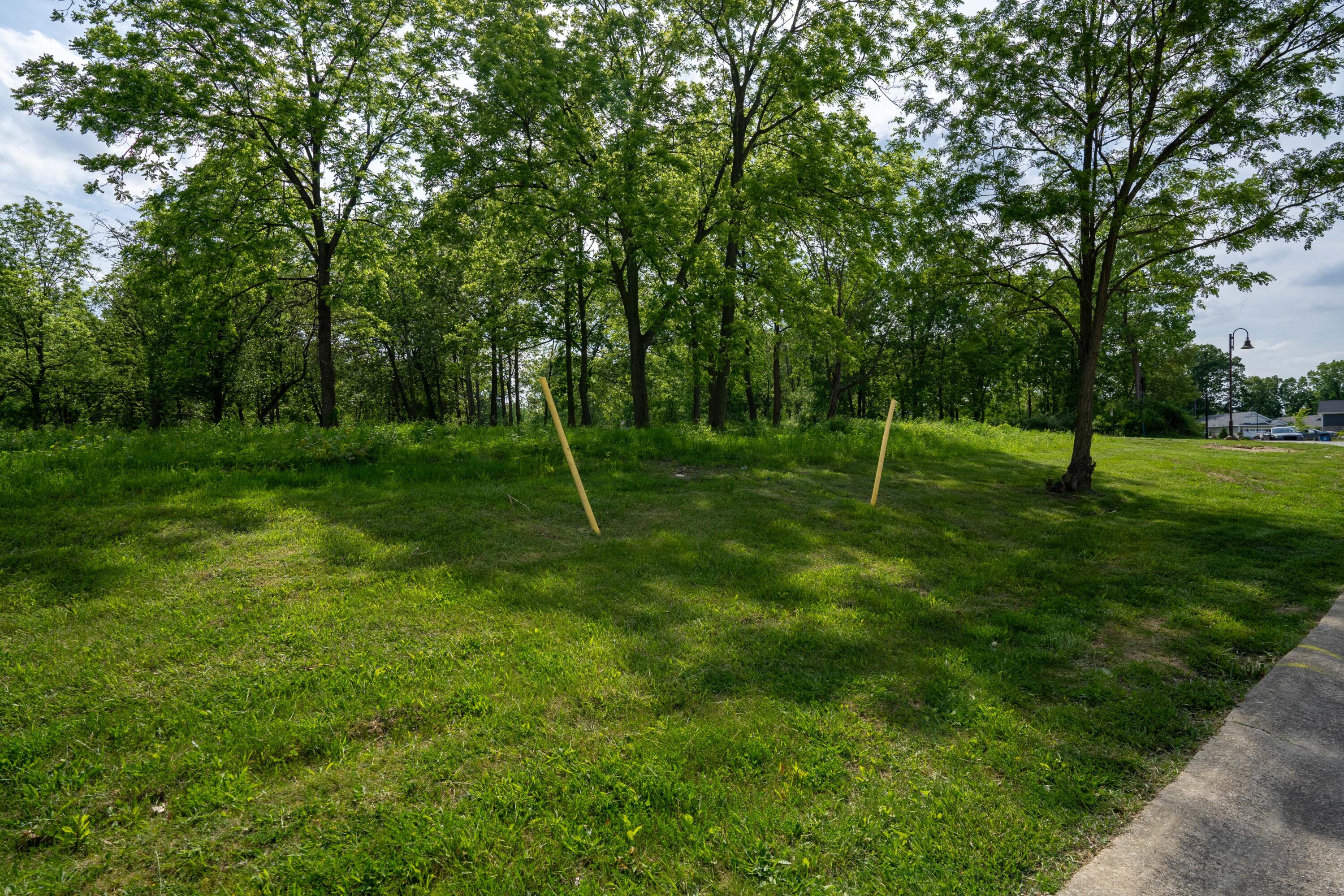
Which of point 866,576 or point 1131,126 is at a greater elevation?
point 1131,126

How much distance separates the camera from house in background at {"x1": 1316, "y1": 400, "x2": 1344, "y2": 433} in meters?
87.9

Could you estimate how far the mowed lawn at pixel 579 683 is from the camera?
2.66 m

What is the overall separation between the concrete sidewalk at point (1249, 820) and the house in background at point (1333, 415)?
12395 centimetres

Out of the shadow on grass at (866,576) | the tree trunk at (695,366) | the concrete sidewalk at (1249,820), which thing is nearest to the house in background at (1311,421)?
the tree trunk at (695,366)

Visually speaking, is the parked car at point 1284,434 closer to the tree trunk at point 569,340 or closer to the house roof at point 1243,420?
the house roof at point 1243,420

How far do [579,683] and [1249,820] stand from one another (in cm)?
364

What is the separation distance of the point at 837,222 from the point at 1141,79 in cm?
694

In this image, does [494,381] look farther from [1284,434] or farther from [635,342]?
[1284,434]

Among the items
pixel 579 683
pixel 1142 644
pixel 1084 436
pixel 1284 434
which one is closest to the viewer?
pixel 579 683

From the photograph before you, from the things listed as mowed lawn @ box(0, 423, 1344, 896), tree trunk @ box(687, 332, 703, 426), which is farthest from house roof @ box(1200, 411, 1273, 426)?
mowed lawn @ box(0, 423, 1344, 896)


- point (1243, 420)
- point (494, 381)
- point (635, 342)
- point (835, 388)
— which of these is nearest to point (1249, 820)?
point (635, 342)

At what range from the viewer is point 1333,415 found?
89.7 metres

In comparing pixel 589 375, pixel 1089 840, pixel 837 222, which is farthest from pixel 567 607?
pixel 589 375

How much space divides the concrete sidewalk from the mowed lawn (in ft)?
0.51
